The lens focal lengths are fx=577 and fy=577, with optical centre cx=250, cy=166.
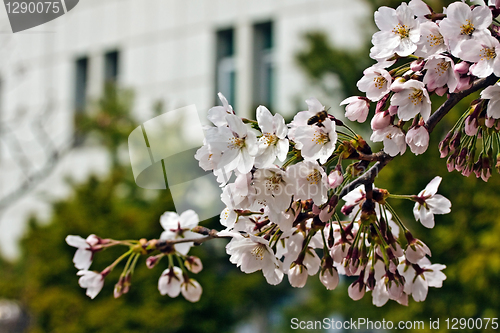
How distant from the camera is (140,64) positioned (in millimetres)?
8828

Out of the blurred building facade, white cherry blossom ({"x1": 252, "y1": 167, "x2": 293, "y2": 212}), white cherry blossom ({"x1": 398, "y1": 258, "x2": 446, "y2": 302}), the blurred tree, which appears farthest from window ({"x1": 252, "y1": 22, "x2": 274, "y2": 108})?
white cherry blossom ({"x1": 252, "y1": 167, "x2": 293, "y2": 212})

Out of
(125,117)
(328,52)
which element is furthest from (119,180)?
(328,52)

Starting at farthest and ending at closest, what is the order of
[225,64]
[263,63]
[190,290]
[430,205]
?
[225,64], [263,63], [190,290], [430,205]

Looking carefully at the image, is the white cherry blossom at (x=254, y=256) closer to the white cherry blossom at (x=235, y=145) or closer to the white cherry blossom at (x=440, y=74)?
the white cherry blossom at (x=235, y=145)

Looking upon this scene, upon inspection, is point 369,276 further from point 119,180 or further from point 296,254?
point 119,180

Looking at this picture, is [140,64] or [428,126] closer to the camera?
[428,126]

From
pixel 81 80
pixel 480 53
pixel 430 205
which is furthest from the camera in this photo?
pixel 81 80

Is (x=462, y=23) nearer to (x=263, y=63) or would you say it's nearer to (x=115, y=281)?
(x=115, y=281)

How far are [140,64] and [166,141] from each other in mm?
7357

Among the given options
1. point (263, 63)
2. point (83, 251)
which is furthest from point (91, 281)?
point (263, 63)

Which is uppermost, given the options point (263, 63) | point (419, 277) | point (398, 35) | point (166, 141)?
point (398, 35)

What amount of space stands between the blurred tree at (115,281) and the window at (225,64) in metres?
2.36

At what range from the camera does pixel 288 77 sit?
6922 mm

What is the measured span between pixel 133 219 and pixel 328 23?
341 cm
